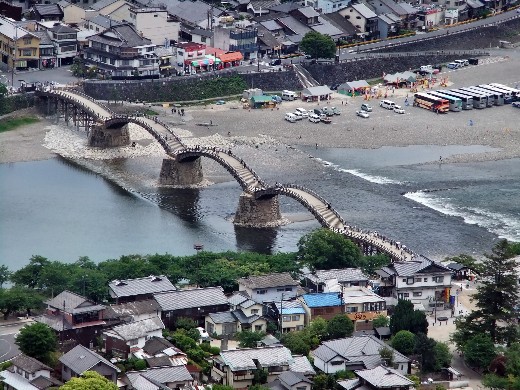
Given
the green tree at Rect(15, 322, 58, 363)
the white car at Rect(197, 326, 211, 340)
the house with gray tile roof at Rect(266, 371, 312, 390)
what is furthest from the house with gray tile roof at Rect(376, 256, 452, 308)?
the green tree at Rect(15, 322, 58, 363)

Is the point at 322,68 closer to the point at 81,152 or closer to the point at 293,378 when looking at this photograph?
the point at 81,152

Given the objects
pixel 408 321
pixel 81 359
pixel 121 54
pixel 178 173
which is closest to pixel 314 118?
pixel 121 54

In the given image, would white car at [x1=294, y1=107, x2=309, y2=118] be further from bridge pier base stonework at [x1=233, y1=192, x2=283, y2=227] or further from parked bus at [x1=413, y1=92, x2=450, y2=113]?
bridge pier base stonework at [x1=233, y1=192, x2=283, y2=227]

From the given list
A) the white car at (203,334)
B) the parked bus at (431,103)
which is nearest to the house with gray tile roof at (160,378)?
the white car at (203,334)

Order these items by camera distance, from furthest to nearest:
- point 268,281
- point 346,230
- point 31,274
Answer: point 346,230
point 31,274
point 268,281

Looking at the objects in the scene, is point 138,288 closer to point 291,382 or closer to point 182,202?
point 291,382

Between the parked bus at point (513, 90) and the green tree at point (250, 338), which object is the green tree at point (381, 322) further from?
the parked bus at point (513, 90)

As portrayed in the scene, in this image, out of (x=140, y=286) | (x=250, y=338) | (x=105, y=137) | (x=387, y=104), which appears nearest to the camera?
(x=250, y=338)
